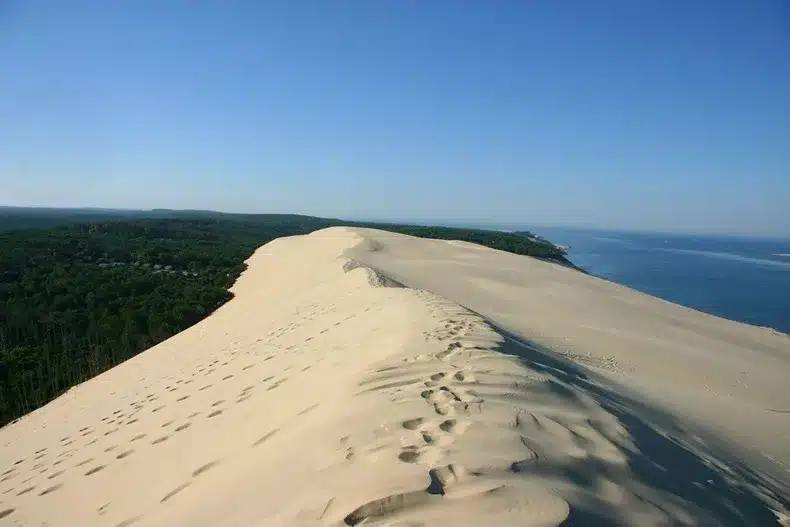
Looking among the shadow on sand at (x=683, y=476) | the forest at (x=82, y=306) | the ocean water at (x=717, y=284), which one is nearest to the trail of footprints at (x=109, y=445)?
the shadow on sand at (x=683, y=476)

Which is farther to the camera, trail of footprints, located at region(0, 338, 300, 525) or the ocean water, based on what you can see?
the ocean water

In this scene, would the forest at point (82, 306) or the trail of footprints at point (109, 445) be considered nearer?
the trail of footprints at point (109, 445)

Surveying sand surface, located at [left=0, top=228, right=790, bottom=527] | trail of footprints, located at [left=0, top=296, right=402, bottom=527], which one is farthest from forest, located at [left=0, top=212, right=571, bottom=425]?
trail of footprints, located at [left=0, top=296, right=402, bottom=527]

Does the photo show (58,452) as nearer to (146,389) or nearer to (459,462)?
(146,389)

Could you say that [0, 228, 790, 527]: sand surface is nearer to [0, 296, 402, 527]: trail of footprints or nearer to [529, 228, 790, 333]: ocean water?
[0, 296, 402, 527]: trail of footprints

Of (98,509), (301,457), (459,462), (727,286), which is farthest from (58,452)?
(727,286)

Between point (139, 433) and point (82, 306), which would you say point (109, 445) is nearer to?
point (139, 433)

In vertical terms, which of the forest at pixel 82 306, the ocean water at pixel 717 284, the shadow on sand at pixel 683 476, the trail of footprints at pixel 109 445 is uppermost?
the shadow on sand at pixel 683 476

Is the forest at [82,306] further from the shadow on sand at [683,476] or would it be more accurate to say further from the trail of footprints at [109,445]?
the shadow on sand at [683,476]

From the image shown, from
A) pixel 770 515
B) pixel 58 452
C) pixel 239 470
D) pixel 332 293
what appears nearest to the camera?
pixel 239 470
